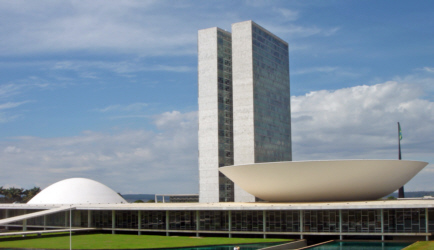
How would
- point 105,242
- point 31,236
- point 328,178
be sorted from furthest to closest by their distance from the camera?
point 31,236 → point 328,178 → point 105,242

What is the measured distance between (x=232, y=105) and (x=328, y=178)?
3443 centimetres

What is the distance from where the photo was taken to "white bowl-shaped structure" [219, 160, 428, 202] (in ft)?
149

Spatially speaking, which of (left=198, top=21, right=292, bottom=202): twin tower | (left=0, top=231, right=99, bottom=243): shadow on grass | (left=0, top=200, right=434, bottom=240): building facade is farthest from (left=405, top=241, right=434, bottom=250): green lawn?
(left=198, top=21, right=292, bottom=202): twin tower

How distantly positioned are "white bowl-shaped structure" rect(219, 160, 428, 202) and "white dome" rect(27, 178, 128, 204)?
25.9 meters

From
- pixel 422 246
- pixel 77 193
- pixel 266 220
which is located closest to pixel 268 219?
pixel 266 220

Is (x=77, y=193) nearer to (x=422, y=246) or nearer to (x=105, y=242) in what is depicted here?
(x=105, y=242)

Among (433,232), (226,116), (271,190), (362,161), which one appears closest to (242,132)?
(226,116)

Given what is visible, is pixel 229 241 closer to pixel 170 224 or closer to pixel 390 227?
pixel 170 224

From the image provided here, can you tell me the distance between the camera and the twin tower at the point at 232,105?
75688 mm

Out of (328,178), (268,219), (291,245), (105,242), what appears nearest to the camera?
(291,245)

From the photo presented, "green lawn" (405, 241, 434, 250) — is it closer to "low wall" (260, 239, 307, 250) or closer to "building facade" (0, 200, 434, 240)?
"building facade" (0, 200, 434, 240)

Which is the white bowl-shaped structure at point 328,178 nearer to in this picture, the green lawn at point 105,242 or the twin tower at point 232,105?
the green lawn at point 105,242

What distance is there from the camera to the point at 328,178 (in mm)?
46094

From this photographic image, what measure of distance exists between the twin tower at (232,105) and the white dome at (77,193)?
14177 millimetres
